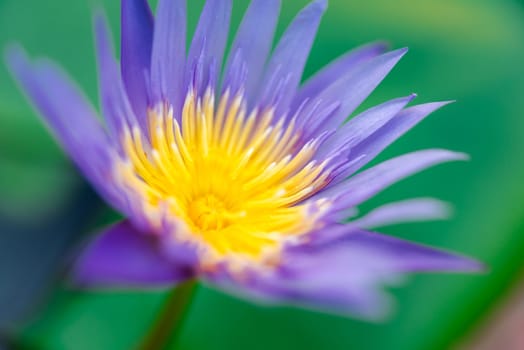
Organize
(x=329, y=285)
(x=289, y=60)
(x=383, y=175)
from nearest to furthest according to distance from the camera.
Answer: (x=329, y=285) → (x=383, y=175) → (x=289, y=60)

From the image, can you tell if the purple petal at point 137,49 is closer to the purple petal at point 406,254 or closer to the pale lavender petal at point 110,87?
the pale lavender petal at point 110,87

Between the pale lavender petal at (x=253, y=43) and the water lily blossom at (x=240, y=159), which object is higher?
the pale lavender petal at (x=253, y=43)

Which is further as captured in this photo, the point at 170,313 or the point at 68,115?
the point at 170,313

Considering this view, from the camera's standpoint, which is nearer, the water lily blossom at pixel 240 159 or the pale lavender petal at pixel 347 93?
the water lily blossom at pixel 240 159

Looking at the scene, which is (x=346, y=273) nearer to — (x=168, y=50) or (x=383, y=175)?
(x=383, y=175)

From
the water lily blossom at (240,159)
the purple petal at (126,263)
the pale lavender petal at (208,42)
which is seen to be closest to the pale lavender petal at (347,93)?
the water lily blossom at (240,159)

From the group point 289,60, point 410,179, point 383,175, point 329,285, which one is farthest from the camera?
point 410,179

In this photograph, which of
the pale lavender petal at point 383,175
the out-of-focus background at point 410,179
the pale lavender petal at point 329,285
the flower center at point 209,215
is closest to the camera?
the pale lavender petal at point 329,285

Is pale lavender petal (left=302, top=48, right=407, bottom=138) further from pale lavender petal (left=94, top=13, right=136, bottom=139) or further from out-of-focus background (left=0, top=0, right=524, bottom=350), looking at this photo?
out-of-focus background (left=0, top=0, right=524, bottom=350)

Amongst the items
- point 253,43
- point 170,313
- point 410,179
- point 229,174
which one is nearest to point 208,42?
point 253,43
